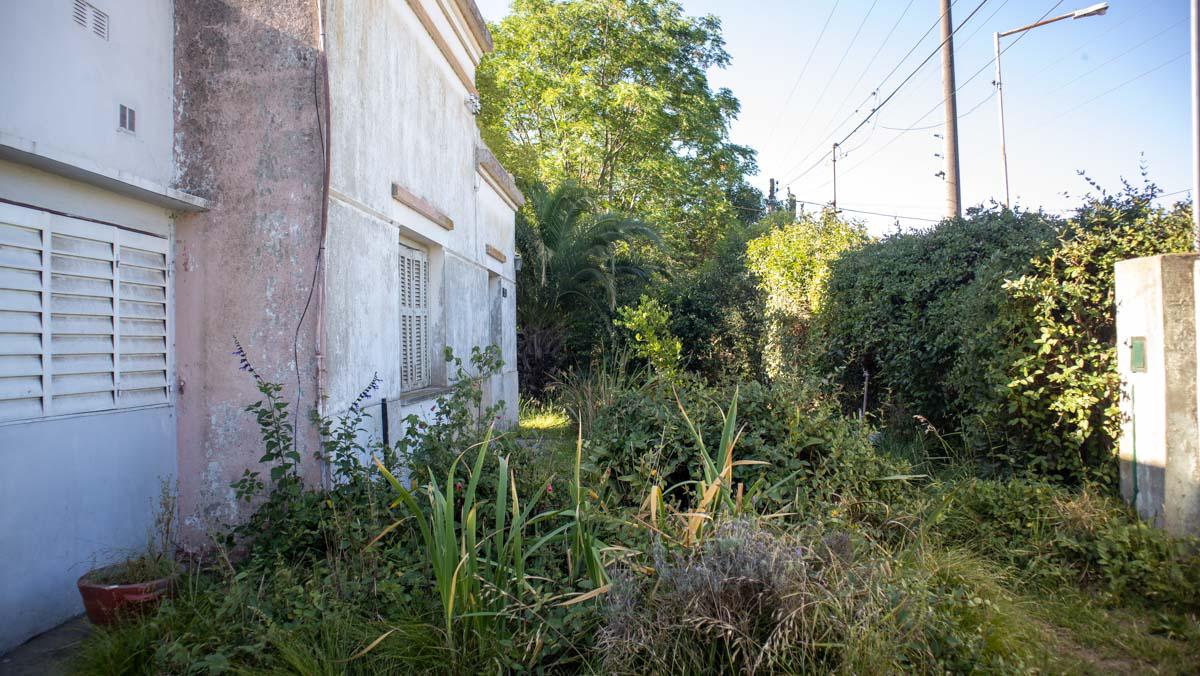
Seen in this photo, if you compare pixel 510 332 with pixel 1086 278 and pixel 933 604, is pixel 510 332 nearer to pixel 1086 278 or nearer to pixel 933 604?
pixel 1086 278

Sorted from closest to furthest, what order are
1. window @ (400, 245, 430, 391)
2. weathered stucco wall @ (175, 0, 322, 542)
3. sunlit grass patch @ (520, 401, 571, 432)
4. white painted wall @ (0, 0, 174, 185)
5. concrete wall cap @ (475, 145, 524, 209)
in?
white painted wall @ (0, 0, 174, 185), weathered stucco wall @ (175, 0, 322, 542), window @ (400, 245, 430, 391), concrete wall cap @ (475, 145, 524, 209), sunlit grass patch @ (520, 401, 571, 432)

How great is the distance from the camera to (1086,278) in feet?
16.2

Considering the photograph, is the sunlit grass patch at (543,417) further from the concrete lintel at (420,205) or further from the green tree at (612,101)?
the green tree at (612,101)

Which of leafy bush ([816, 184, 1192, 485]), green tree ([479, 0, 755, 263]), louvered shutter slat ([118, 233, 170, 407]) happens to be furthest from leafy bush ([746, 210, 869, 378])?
green tree ([479, 0, 755, 263])

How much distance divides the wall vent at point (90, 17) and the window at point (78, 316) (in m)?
1.03

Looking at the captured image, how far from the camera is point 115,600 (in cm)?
333

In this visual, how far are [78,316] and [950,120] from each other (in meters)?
12.6

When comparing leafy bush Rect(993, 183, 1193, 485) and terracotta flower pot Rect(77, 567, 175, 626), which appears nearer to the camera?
terracotta flower pot Rect(77, 567, 175, 626)

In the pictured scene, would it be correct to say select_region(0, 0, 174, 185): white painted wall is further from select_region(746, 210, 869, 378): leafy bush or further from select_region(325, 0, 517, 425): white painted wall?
select_region(746, 210, 869, 378): leafy bush

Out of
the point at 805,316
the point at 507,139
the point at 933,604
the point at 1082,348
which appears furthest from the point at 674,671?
the point at 507,139

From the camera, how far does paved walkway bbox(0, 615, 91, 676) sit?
3162 millimetres

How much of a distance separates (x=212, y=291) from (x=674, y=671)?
136 inches

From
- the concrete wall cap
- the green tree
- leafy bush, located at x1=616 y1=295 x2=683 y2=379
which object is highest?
the green tree

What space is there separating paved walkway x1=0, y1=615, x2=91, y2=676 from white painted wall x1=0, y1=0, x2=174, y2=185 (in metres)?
2.32
